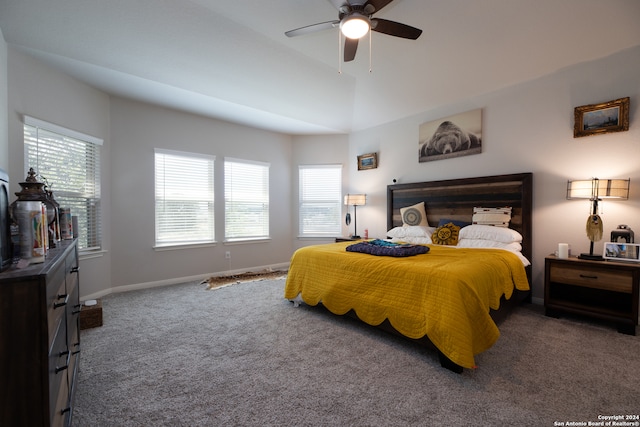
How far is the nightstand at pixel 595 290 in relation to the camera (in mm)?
2578

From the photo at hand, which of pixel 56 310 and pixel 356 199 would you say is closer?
pixel 56 310

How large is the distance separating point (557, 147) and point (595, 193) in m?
0.77

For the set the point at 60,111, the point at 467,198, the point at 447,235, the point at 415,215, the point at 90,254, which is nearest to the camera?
the point at 60,111

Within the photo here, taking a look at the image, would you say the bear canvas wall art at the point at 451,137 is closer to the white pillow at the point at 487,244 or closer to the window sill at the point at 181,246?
the white pillow at the point at 487,244

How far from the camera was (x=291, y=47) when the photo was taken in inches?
136

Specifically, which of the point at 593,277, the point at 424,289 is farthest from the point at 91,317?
the point at 593,277

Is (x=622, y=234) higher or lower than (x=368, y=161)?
lower

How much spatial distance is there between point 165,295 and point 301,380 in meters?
2.77

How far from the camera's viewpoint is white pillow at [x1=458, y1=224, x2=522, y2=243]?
339 cm

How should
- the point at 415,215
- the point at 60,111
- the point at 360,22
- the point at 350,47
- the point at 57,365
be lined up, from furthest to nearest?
the point at 415,215, the point at 60,111, the point at 350,47, the point at 360,22, the point at 57,365

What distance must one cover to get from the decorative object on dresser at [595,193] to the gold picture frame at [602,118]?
21.8 inches

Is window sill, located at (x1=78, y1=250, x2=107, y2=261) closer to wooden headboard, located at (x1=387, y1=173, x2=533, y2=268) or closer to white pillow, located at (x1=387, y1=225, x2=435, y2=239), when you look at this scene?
white pillow, located at (x1=387, y1=225, x2=435, y2=239)

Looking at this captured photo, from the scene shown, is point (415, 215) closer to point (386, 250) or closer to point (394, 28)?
point (386, 250)

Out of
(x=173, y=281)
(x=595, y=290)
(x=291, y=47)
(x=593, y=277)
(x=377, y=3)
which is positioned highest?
(x=291, y=47)
